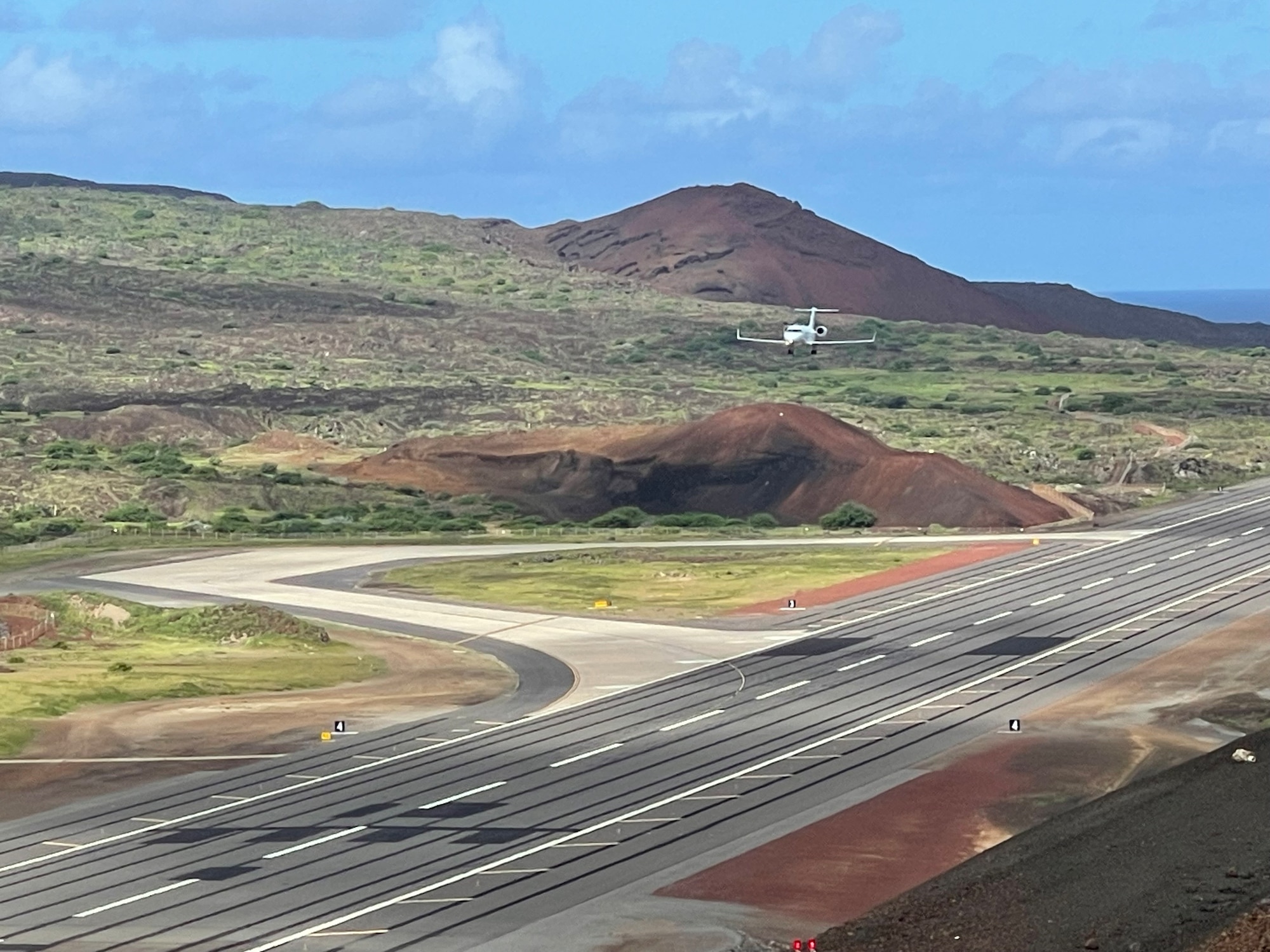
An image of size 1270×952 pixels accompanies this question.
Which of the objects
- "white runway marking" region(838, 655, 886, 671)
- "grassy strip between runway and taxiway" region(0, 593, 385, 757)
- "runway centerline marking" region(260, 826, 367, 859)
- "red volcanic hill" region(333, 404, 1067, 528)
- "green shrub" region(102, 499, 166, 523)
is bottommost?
"runway centerline marking" region(260, 826, 367, 859)

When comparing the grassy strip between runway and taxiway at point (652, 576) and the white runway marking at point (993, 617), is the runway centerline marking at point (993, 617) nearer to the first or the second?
the white runway marking at point (993, 617)

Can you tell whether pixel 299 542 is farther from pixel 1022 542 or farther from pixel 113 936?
pixel 113 936

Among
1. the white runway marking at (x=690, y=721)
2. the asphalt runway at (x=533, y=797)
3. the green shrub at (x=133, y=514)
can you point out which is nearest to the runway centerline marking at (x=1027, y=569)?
the asphalt runway at (x=533, y=797)

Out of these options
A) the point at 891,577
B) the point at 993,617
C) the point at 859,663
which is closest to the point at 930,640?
the point at 859,663

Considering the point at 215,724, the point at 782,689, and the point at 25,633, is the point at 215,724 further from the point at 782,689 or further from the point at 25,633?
the point at 25,633

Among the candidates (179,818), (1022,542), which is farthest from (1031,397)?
(179,818)

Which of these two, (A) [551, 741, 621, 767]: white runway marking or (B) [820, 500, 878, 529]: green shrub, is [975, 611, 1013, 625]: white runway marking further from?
(B) [820, 500, 878, 529]: green shrub

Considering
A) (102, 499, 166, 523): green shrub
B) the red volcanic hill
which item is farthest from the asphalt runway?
(102, 499, 166, 523): green shrub
